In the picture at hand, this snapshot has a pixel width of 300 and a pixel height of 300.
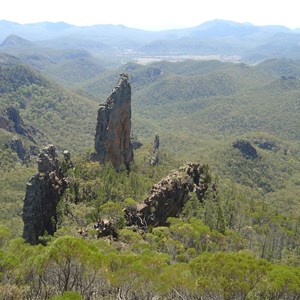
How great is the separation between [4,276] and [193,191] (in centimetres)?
5152

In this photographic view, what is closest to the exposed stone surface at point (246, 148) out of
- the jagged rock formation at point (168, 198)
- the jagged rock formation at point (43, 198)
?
the jagged rock formation at point (168, 198)

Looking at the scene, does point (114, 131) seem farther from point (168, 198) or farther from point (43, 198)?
point (43, 198)

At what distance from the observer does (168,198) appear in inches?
3036

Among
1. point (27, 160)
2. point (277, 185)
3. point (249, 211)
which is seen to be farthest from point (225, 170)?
point (249, 211)

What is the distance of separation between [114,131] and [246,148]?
107608 millimetres

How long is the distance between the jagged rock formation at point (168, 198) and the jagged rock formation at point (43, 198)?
39.2 feet

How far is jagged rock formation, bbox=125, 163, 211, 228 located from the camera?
230 ft

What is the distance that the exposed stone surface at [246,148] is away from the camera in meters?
195

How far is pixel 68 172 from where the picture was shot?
84375 mm

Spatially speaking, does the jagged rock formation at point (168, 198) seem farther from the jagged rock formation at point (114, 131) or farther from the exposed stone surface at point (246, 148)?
the exposed stone surface at point (246, 148)

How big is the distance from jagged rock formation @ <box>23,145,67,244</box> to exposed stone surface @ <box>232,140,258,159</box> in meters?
131

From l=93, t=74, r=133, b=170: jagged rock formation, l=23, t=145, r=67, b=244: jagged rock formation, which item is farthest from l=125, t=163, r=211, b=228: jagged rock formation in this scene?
l=93, t=74, r=133, b=170: jagged rock formation

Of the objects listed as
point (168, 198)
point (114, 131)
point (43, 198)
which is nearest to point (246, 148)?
point (114, 131)

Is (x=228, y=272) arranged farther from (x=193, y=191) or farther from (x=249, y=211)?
(x=249, y=211)
